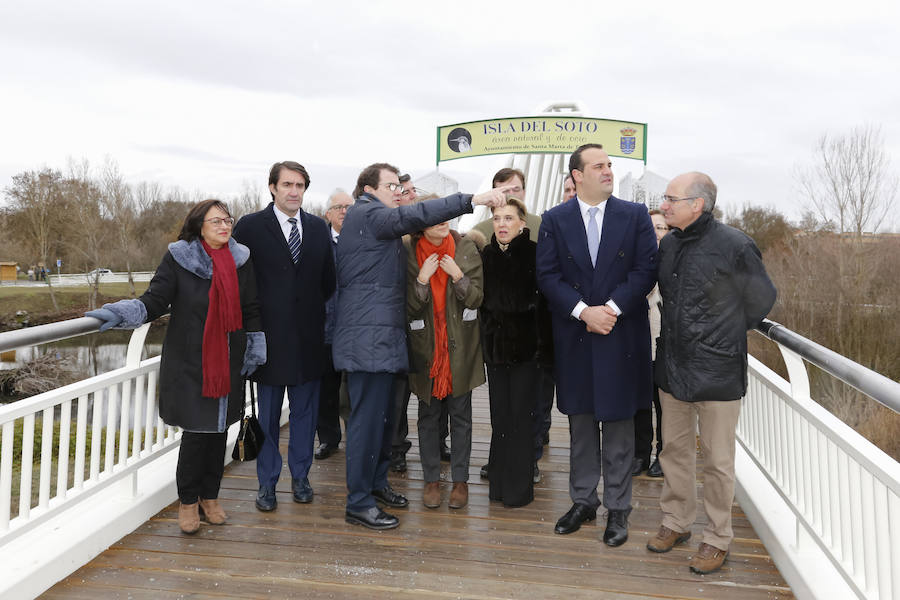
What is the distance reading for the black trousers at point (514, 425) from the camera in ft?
10.3

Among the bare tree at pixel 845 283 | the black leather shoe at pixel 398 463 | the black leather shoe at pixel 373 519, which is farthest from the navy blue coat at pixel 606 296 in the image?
the bare tree at pixel 845 283

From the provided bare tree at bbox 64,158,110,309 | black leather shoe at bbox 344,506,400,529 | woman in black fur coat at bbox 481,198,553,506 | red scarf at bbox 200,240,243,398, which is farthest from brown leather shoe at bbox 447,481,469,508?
bare tree at bbox 64,158,110,309

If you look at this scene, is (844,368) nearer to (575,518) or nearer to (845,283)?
(575,518)

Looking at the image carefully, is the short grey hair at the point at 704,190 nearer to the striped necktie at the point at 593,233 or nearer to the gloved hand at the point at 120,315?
the striped necktie at the point at 593,233

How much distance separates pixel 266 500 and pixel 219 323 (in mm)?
899

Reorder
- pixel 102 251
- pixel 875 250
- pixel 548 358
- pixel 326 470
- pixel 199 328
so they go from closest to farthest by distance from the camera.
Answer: pixel 199 328 < pixel 548 358 < pixel 326 470 < pixel 875 250 < pixel 102 251

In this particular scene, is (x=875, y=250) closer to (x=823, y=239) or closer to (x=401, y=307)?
(x=823, y=239)

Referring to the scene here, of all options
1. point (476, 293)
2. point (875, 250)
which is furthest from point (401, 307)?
point (875, 250)

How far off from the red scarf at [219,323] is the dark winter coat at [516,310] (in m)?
1.14

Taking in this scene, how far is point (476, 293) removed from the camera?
3.07m

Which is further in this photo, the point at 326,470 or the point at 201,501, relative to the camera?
the point at 326,470

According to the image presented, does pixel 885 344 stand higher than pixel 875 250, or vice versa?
pixel 875 250

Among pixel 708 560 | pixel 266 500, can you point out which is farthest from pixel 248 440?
pixel 708 560

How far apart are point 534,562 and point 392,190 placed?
1668 millimetres
